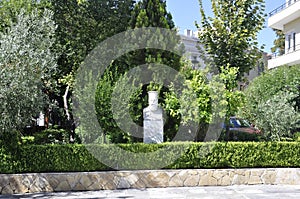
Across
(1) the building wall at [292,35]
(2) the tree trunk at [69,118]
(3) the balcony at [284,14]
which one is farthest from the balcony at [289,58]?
(2) the tree trunk at [69,118]

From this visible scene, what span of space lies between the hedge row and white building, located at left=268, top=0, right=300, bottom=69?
10.5m

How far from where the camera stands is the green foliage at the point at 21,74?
8.55 meters

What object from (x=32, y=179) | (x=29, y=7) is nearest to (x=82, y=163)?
(x=32, y=179)

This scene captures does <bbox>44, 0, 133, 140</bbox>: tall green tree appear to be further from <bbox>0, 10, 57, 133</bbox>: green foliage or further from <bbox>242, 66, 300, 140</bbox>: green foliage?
<bbox>242, 66, 300, 140</bbox>: green foliage

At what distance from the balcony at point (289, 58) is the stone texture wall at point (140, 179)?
10.8m

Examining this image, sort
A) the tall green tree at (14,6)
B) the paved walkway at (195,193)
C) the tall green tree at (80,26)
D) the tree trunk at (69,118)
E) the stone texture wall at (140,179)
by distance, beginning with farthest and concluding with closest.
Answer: the tall green tree at (14,6) → the tall green tree at (80,26) → the tree trunk at (69,118) → the stone texture wall at (140,179) → the paved walkway at (195,193)

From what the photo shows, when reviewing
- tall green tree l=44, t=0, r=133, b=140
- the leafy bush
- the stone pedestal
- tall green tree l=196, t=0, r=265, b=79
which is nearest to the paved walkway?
the stone pedestal

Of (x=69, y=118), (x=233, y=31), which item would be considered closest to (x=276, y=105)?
(x=233, y=31)

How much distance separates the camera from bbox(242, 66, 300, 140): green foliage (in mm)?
→ 10953

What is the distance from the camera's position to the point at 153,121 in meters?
10.4

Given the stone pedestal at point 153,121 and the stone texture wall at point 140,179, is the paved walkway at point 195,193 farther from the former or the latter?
the stone pedestal at point 153,121

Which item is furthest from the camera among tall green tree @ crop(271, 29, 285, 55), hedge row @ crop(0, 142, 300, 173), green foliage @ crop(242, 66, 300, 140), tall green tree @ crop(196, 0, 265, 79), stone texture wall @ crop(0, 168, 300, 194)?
tall green tree @ crop(271, 29, 285, 55)

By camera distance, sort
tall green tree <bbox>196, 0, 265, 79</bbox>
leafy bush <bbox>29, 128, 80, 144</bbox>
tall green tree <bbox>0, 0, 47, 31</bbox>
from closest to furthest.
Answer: leafy bush <bbox>29, 128, 80, 144</bbox> → tall green tree <bbox>196, 0, 265, 79</bbox> → tall green tree <bbox>0, 0, 47, 31</bbox>

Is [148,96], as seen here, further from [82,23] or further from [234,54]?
[82,23]
